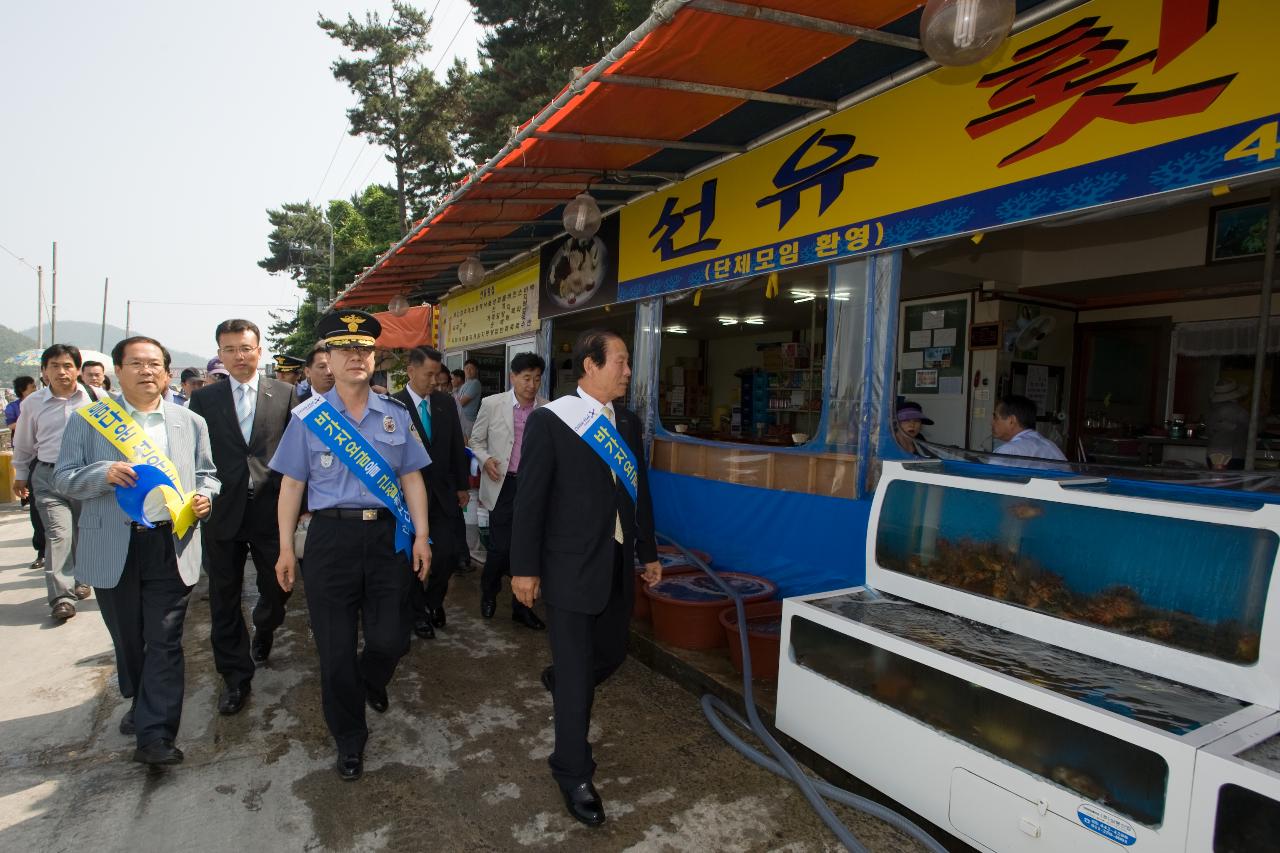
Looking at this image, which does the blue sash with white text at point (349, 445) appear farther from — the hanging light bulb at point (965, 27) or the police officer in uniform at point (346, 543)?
the hanging light bulb at point (965, 27)

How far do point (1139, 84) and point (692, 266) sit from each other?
3083mm

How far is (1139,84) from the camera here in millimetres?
2672

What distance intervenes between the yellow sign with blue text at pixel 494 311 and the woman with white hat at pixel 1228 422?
22.4 feet

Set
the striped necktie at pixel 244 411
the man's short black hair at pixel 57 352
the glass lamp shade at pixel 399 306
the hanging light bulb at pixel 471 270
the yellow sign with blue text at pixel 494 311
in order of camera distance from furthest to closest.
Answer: the glass lamp shade at pixel 399 306, the yellow sign with blue text at pixel 494 311, the hanging light bulb at pixel 471 270, the man's short black hair at pixel 57 352, the striped necktie at pixel 244 411

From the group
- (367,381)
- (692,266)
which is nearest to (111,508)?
(367,381)

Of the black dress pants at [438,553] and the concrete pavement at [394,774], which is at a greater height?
the black dress pants at [438,553]

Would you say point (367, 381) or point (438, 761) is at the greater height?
point (367, 381)

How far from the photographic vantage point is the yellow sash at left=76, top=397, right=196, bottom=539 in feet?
9.56

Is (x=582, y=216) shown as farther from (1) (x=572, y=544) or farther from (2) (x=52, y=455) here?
(2) (x=52, y=455)

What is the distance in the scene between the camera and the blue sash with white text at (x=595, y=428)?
8.82 feet

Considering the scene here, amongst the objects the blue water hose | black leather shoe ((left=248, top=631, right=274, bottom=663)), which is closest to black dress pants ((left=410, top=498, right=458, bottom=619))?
black leather shoe ((left=248, top=631, right=274, bottom=663))

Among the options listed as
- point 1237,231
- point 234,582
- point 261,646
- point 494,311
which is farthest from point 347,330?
point 494,311

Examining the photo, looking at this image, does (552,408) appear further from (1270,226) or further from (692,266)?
(1270,226)

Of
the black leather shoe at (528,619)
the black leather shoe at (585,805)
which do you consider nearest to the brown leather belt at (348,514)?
the black leather shoe at (585,805)
